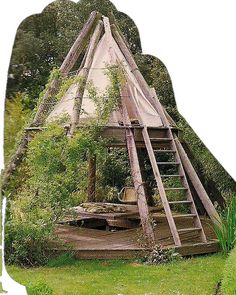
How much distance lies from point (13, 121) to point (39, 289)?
1254 millimetres

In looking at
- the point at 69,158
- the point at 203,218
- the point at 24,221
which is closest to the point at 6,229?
the point at 24,221

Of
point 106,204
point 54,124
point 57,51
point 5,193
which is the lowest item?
point 106,204

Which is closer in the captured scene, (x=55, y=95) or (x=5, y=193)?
(x=5, y=193)

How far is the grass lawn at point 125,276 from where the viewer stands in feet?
19.5

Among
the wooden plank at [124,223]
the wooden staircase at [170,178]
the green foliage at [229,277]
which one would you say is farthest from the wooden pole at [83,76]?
the wooden plank at [124,223]

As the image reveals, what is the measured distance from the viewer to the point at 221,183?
A: 21.6 feet

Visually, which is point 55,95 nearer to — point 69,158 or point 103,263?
point 69,158

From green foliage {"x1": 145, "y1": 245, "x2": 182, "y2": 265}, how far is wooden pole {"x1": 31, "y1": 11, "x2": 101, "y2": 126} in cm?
155

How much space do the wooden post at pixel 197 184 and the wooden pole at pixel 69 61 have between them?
4.50 feet

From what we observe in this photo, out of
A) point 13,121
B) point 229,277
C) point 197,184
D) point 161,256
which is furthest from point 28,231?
point 229,277

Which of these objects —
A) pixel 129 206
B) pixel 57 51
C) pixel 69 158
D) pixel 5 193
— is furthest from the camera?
pixel 129 206

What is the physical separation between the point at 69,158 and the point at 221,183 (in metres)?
1.29

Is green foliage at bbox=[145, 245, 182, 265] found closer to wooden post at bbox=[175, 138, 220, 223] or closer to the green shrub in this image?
wooden post at bbox=[175, 138, 220, 223]

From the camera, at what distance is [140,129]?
7602mm
